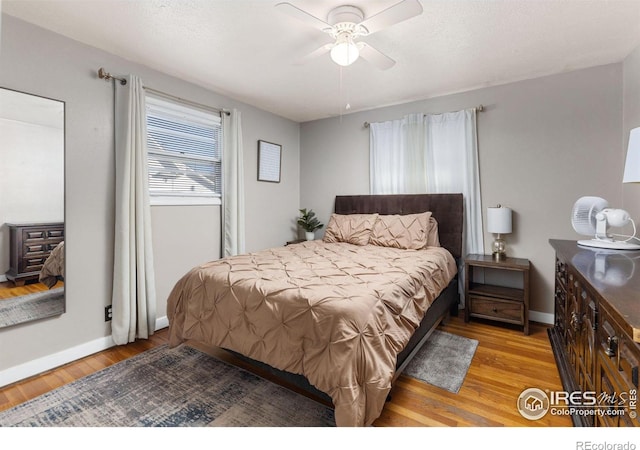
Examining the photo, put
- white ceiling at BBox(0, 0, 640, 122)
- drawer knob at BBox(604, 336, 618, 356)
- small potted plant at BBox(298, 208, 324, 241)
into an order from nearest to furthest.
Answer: drawer knob at BBox(604, 336, 618, 356), white ceiling at BBox(0, 0, 640, 122), small potted plant at BBox(298, 208, 324, 241)

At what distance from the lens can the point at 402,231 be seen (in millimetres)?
3318

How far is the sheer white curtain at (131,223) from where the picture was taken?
256cm

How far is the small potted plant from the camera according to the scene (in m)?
4.46

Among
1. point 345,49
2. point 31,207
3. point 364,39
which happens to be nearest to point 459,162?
point 364,39

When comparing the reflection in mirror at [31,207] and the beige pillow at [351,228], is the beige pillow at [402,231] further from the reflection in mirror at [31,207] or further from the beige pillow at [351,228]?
the reflection in mirror at [31,207]

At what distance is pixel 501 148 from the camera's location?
3.22 m

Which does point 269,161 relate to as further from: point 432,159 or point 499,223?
point 499,223

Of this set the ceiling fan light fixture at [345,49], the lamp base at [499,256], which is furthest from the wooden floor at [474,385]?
the ceiling fan light fixture at [345,49]

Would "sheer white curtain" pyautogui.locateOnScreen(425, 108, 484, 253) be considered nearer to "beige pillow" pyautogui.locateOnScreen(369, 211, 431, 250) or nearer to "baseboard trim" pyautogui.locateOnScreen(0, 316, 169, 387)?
"beige pillow" pyautogui.locateOnScreen(369, 211, 431, 250)

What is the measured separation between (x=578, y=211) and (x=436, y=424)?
1868 mm

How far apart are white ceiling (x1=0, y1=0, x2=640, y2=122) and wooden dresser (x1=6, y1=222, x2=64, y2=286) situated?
1437 mm

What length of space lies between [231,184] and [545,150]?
3.28m

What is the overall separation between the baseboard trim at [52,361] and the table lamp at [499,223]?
3.67 metres

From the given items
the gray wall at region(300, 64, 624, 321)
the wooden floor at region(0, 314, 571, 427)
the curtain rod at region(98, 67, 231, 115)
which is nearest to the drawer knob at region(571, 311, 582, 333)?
the wooden floor at region(0, 314, 571, 427)
